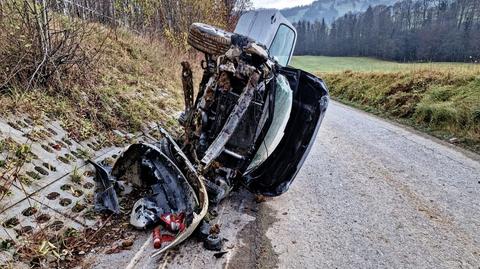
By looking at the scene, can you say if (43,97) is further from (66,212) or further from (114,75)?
(114,75)

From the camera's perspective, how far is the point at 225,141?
3.79 metres

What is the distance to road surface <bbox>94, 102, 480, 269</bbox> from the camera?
3.16 meters

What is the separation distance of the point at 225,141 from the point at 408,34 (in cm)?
6558

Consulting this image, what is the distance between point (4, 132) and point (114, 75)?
3.95 m

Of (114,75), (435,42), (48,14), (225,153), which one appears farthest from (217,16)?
(435,42)

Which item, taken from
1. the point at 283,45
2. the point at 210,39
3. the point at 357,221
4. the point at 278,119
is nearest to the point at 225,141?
the point at 278,119

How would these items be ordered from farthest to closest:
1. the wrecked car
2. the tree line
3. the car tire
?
1. the tree line
2. the car tire
3. the wrecked car

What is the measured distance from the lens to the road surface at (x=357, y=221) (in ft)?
10.4

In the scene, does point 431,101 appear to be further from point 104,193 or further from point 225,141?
point 104,193

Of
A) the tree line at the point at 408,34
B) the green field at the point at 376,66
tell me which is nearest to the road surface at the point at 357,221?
the green field at the point at 376,66

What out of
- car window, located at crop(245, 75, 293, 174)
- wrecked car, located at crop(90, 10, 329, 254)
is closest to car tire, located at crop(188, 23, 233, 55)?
wrecked car, located at crop(90, 10, 329, 254)

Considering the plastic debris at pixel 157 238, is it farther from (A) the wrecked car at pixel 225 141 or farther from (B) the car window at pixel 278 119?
(B) the car window at pixel 278 119

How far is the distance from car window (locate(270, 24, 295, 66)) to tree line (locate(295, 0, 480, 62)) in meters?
39.3

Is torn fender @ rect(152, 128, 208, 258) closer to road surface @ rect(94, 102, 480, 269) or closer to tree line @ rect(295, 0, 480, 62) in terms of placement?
road surface @ rect(94, 102, 480, 269)
